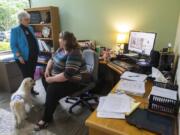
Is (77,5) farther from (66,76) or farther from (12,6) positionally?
(66,76)

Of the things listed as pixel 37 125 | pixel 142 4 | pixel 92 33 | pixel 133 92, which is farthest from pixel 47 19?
pixel 133 92

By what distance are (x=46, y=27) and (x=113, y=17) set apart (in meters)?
1.54

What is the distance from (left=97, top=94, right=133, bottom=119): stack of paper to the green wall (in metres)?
1.74

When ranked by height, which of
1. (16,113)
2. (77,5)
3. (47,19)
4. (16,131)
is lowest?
(16,131)

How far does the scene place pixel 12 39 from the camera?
2.52 m

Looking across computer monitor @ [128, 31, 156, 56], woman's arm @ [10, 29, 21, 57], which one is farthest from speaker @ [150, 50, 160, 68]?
woman's arm @ [10, 29, 21, 57]

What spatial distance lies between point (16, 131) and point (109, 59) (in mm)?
1695

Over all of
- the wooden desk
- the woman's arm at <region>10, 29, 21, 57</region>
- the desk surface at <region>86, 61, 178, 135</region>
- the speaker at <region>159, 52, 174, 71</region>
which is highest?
the woman's arm at <region>10, 29, 21, 57</region>

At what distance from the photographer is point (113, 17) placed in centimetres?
288

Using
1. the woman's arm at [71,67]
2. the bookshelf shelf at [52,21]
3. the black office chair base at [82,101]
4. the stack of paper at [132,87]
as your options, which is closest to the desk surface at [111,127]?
the stack of paper at [132,87]

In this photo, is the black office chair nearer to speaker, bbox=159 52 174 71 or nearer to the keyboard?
the keyboard

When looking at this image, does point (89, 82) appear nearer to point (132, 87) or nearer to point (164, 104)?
point (132, 87)

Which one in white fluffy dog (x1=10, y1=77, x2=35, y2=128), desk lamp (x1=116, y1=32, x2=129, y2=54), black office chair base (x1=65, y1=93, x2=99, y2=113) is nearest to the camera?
white fluffy dog (x1=10, y1=77, x2=35, y2=128)

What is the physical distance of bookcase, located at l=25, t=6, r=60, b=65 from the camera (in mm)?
3326
